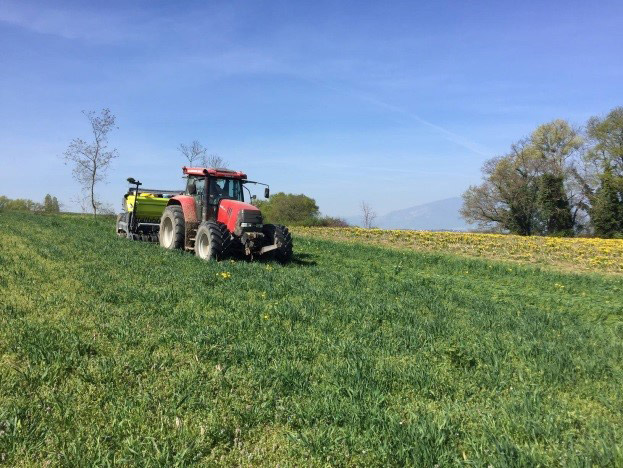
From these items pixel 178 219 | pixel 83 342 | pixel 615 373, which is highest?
pixel 178 219

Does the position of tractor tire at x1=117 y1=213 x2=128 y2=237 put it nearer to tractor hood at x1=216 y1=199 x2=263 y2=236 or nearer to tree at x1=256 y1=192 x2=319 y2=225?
tractor hood at x1=216 y1=199 x2=263 y2=236

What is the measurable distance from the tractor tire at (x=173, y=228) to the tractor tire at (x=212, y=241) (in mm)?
1146

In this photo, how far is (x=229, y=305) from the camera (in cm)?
672

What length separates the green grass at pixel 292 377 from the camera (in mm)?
2910

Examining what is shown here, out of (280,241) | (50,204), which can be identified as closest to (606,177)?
(280,241)

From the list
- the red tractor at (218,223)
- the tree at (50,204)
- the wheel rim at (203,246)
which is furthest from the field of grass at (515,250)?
the tree at (50,204)

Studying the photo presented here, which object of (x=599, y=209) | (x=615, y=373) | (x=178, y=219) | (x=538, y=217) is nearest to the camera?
(x=615, y=373)

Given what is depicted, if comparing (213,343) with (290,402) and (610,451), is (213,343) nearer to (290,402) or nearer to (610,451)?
(290,402)

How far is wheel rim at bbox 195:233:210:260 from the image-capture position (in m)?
12.3

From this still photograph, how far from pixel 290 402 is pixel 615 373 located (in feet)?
11.2


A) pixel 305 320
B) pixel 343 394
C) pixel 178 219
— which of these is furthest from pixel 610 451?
pixel 178 219

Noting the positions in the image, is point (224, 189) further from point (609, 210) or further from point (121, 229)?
point (609, 210)

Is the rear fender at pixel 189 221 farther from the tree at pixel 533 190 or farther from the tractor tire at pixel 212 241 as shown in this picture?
the tree at pixel 533 190

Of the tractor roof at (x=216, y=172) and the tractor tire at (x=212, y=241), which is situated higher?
the tractor roof at (x=216, y=172)
